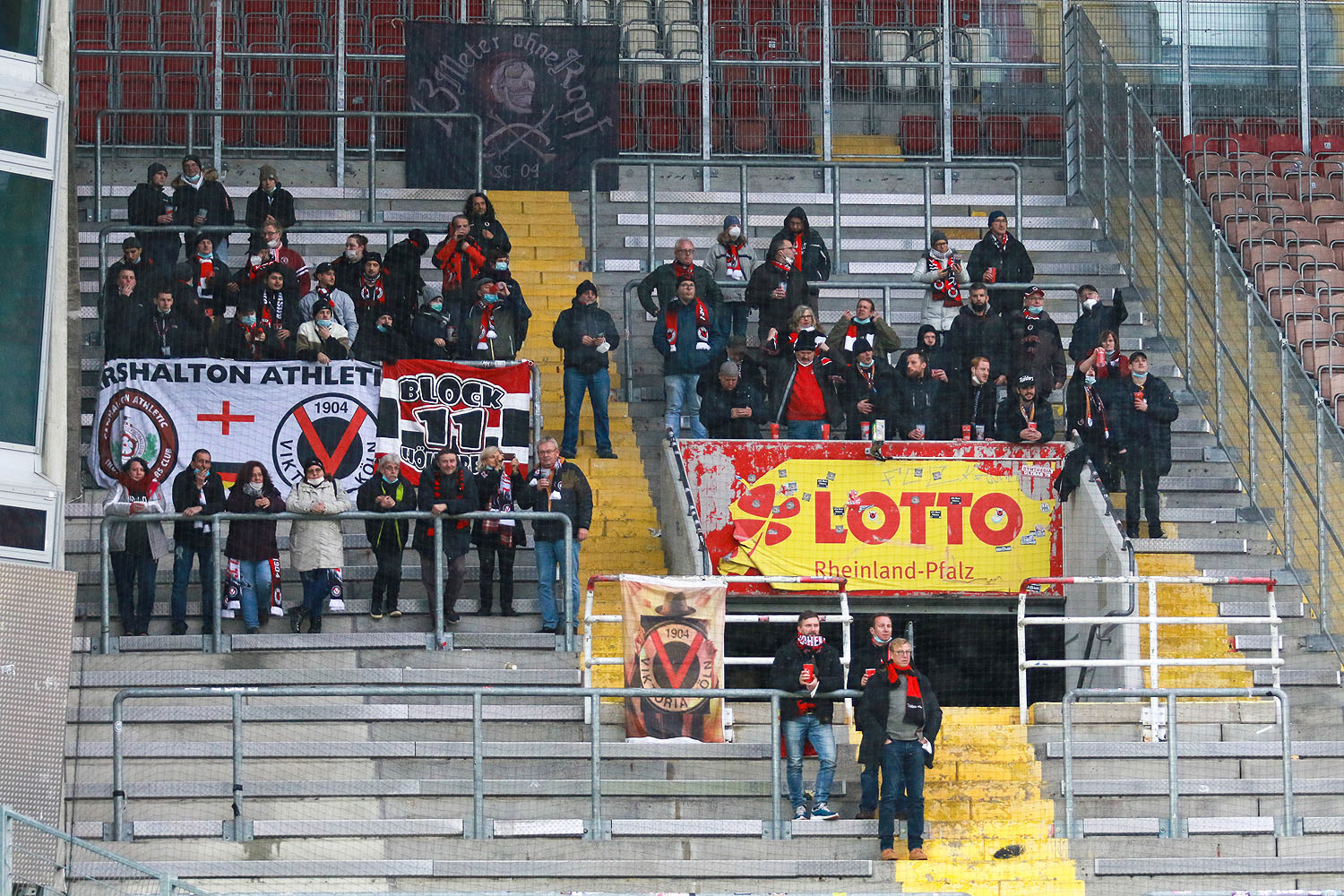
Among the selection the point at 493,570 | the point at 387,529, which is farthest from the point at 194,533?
the point at 493,570

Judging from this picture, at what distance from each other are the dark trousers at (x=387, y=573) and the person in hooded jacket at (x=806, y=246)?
18.5ft

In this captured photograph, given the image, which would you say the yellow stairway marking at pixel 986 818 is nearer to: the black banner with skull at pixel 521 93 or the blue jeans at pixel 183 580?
the blue jeans at pixel 183 580

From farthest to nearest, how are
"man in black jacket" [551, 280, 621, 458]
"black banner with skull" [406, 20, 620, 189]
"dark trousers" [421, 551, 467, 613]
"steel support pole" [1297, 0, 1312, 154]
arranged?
"steel support pole" [1297, 0, 1312, 154]
"black banner with skull" [406, 20, 620, 189]
"man in black jacket" [551, 280, 621, 458]
"dark trousers" [421, 551, 467, 613]

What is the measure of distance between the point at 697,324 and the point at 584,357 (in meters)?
1.12

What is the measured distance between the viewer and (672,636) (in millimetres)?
18719

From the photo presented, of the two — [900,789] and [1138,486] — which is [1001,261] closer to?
[1138,486]

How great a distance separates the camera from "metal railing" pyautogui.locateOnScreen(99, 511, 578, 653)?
1945cm

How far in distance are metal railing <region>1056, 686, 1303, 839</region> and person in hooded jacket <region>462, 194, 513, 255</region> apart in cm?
773

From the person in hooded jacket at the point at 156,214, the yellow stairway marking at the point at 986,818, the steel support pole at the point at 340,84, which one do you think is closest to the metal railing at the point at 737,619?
the yellow stairway marking at the point at 986,818

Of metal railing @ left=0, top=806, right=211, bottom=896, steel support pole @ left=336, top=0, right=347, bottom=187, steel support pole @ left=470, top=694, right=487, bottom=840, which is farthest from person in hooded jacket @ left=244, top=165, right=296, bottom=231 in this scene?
metal railing @ left=0, top=806, right=211, bottom=896

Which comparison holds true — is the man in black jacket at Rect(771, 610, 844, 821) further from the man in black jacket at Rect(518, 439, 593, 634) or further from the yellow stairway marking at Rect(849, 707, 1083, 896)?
the man in black jacket at Rect(518, 439, 593, 634)

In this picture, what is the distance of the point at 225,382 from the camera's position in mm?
21953

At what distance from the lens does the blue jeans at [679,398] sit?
22922 mm

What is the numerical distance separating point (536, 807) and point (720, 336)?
20.7 feet
